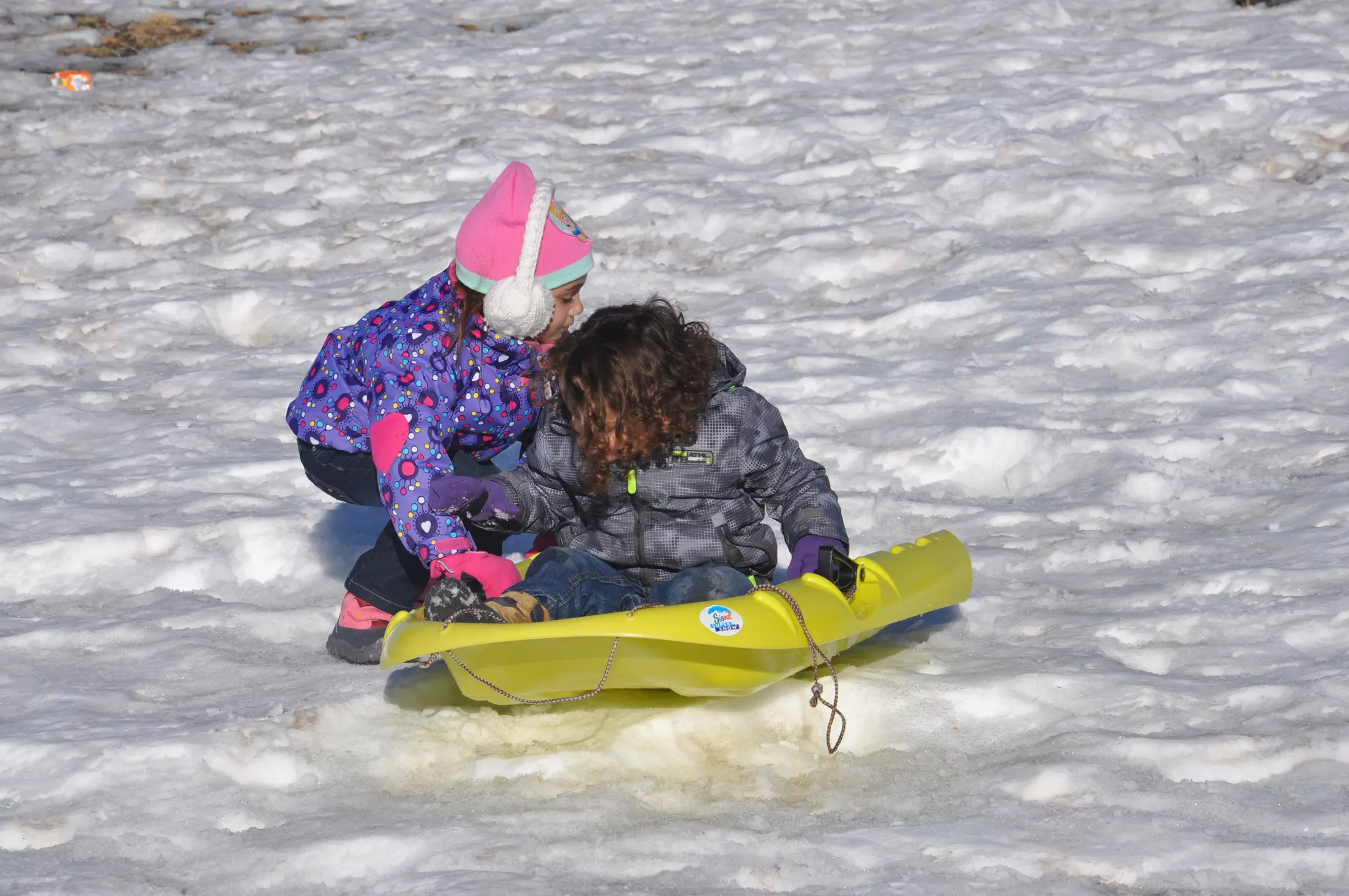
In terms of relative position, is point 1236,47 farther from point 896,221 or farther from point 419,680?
point 419,680

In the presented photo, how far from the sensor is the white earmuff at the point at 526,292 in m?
3.41

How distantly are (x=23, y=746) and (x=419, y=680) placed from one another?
847mm

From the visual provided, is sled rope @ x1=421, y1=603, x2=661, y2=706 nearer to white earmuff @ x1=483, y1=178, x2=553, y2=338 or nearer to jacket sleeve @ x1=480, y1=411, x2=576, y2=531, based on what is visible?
jacket sleeve @ x1=480, y1=411, x2=576, y2=531

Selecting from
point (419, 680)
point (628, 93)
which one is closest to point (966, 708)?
point (419, 680)

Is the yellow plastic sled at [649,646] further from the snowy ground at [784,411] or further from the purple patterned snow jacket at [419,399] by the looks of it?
the purple patterned snow jacket at [419,399]

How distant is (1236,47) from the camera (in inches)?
315

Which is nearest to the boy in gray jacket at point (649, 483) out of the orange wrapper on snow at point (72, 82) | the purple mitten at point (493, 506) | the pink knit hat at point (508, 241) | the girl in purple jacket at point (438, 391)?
the purple mitten at point (493, 506)


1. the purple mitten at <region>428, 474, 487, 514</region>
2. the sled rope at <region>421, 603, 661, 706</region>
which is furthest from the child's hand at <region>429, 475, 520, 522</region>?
the sled rope at <region>421, 603, 661, 706</region>

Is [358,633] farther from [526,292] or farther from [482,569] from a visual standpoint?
[526,292]

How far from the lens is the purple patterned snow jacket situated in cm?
332

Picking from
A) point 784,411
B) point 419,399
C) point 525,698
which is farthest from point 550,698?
point 784,411

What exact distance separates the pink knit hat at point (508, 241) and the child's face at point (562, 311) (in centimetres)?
4

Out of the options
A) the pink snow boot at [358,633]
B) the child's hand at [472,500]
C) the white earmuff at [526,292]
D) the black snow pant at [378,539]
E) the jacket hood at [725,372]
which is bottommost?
the pink snow boot at [358,633]

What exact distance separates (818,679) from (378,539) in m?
1.36
